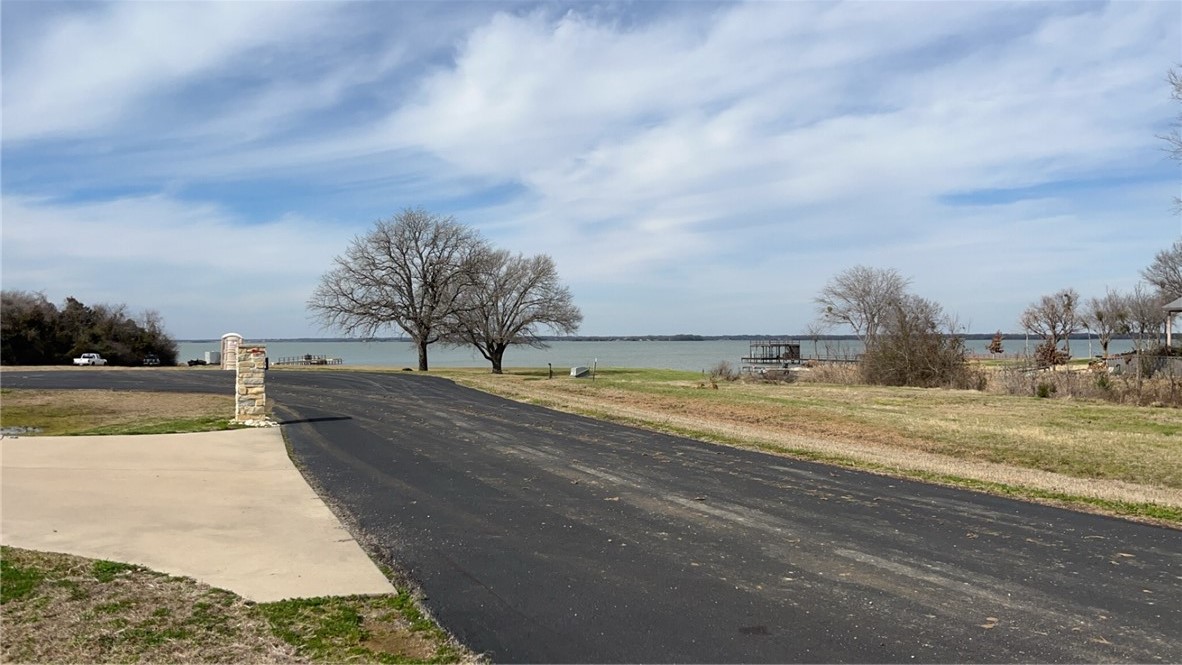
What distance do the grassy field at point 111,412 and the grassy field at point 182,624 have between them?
35.0 ft

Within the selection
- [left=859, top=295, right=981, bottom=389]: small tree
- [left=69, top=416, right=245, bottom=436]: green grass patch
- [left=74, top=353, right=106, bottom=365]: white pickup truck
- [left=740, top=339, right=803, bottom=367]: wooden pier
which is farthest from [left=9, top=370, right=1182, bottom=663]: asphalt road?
[left=74, top=353, right=106, bottom=365]: white pickup truck

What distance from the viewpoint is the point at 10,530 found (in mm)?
7012

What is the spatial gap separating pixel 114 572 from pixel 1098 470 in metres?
13.0

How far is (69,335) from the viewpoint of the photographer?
5519cm

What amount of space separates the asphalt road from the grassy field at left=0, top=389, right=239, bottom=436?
6.02 meters

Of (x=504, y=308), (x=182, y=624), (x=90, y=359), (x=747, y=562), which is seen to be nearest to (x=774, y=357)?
(x=504, y=308)

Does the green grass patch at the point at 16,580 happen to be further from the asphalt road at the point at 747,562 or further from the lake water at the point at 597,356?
the lake water at the point at 597,356

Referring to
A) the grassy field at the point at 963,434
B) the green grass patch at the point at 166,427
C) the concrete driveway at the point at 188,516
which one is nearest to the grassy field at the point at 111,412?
the green grass patch at the point at 166,427

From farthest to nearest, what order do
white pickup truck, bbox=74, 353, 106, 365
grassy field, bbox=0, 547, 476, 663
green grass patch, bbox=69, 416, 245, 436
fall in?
1. white pickup truck, bbox=74, 353, 106, 365
2. green grass patch, bbox=69, 416, 245, 436
3. grassy field, bbox=0, 547, 476, 663

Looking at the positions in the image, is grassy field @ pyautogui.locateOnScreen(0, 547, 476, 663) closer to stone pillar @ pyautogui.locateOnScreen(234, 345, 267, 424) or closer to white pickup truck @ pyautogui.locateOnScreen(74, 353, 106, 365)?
stone pillar @ pyautogui.locateOnScreen(234, 345, 267, 424)

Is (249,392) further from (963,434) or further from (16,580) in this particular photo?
(963,434)

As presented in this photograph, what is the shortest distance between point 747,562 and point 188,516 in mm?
5651

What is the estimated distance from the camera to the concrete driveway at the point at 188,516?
20.2 feet

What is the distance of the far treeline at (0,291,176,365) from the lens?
51.8 meters
